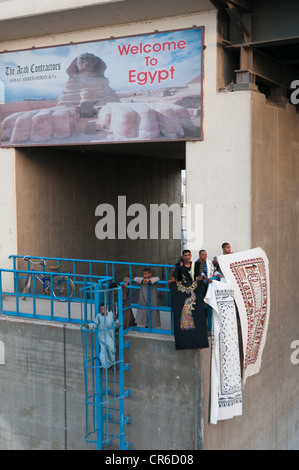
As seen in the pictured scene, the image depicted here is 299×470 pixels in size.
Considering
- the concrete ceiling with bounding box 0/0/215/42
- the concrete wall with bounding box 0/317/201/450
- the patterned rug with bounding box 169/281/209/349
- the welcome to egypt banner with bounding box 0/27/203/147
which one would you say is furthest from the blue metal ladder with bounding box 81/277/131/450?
the concrete ceiling with bounding box 0/0/215/42

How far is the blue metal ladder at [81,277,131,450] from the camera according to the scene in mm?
9555

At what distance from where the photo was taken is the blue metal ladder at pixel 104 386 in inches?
376

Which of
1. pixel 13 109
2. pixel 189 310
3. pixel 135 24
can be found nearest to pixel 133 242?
pixel 13 109

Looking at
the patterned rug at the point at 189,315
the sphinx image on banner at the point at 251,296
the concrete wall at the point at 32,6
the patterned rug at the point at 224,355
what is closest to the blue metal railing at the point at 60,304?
the patterned rug at the point at 189,315

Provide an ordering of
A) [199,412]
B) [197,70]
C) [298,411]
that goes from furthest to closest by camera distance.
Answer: [298,411], [197,70], [199,412]

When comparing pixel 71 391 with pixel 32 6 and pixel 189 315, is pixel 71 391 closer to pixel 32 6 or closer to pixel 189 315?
pixel 189 315

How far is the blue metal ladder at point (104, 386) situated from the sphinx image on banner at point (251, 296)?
6.70ft

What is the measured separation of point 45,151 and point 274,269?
6248 mm

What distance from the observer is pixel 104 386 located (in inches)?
398

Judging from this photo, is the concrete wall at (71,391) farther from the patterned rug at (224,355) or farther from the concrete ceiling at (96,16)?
the concrete ceiling at (96,16)

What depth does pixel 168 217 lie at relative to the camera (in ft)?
75.5

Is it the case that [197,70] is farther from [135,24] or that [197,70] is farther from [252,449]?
[252,449]

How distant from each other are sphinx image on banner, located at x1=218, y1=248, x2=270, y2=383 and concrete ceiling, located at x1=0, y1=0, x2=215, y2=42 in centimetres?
476

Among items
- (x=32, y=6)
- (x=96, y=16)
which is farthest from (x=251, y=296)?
(x=32, y=6)
